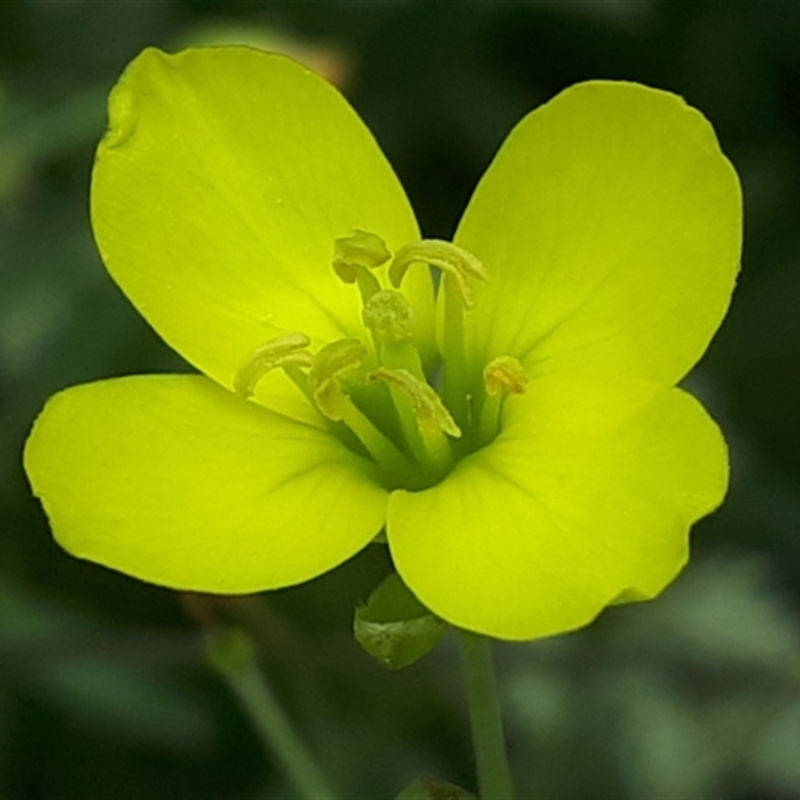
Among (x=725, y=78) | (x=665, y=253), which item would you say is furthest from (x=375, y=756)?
(x=725, y=78)

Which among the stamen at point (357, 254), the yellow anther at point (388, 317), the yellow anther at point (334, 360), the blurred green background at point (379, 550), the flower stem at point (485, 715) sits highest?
the stamen at point (357, 254)

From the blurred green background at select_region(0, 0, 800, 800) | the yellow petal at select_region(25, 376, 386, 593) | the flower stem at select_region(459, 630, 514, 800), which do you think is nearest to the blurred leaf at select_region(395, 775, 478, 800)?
the flower stem at select_region(459, 630, 514, 800)

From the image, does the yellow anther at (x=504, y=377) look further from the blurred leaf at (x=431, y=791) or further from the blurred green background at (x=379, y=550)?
the blurred green background at (x=379, y=550)

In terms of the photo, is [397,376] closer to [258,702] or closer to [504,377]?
[504,377]

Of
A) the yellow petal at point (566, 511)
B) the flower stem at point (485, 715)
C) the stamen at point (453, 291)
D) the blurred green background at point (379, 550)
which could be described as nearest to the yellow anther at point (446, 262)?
the stamen at point (453, 291)

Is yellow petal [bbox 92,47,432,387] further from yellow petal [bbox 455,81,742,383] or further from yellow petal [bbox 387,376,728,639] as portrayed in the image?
yellow petal [bbox 387,376,728,639]
